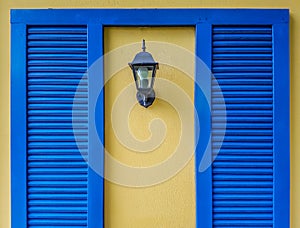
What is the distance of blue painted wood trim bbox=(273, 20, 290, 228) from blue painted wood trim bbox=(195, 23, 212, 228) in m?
0.35

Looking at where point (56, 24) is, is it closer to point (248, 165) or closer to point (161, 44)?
point (161, 44)

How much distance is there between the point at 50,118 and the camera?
2113 millimetres

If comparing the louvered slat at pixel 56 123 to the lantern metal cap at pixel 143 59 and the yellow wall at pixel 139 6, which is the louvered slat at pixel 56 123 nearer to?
the yellow wall at pixel 139 6

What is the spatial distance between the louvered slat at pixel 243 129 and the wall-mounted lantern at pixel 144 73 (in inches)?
13.6

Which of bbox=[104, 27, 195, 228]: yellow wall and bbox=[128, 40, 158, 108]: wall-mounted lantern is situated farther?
bbox=[104, 27, 195, 228]: yellow wall

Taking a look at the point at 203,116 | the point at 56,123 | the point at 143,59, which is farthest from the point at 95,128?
the point at 203,116

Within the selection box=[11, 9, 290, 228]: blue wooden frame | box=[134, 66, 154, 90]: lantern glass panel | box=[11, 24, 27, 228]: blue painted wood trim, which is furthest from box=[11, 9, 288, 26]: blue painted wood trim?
box=[134, 66, 154, 90]: lantern glass panel

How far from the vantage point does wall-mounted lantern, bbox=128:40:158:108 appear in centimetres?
197

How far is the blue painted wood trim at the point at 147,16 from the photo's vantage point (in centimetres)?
210

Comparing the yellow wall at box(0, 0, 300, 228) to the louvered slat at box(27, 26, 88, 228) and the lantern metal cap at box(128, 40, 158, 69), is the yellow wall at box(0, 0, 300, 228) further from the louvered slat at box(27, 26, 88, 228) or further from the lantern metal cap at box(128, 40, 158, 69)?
the lantern metal cap at box(128, 40, 158, 69)

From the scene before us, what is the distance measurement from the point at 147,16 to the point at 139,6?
0.26 feet

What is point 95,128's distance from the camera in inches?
82.8

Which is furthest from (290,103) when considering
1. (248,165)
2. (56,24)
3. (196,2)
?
(56,24)

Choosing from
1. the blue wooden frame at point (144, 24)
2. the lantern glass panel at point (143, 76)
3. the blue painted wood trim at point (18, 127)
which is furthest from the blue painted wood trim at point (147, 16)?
the lantern glass panel at point (143, 76)
